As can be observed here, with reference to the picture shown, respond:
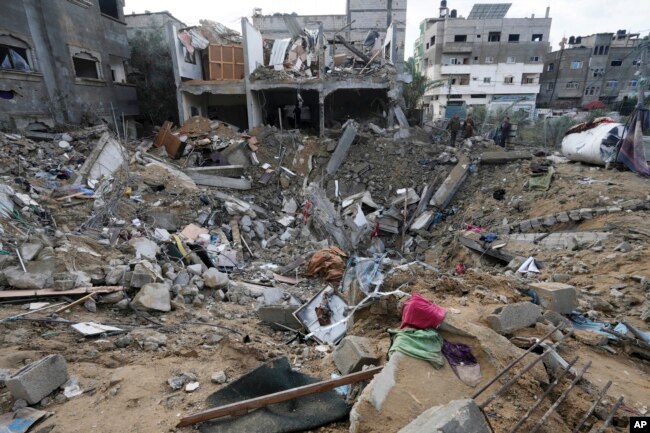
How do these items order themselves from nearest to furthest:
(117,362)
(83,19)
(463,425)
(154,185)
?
(463,425), (117,362), (154,185), (83,19)

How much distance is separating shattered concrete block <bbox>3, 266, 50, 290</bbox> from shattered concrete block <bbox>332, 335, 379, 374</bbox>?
415 centimetres

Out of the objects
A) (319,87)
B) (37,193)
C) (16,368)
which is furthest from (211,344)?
(319,87)

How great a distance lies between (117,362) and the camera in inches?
144

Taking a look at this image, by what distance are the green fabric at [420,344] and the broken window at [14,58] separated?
1414 centimetres

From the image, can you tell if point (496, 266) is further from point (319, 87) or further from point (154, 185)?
point (319, 87)

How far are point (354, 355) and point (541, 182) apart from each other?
8762 mm

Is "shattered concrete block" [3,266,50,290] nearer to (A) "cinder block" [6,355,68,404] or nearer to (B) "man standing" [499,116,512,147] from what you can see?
(A) "cinder block" [6,355,68,404]

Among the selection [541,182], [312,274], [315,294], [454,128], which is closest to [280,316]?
[315,294]

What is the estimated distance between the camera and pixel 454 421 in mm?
1916

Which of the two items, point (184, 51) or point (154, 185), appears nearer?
point (154, 185)

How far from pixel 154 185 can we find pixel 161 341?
677 cm

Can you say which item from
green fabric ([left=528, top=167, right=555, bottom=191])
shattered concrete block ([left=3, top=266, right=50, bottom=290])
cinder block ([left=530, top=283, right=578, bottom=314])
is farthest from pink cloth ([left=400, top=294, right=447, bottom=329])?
green fabric ([left=528, top=167, right=555, bottom=191])

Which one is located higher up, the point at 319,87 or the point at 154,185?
the point at 319,87

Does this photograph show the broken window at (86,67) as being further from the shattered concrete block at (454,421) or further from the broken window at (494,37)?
the broken window at (494,37)
